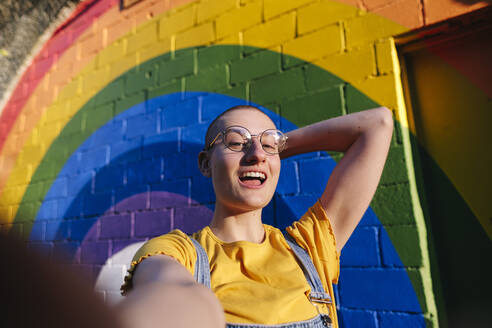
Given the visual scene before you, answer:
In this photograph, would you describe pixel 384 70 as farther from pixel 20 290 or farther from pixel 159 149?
pixel 20 290

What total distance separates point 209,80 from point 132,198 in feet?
2.60

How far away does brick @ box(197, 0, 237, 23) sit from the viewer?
1.74 m

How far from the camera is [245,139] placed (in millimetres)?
999

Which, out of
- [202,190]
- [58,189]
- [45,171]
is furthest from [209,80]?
[45,171]

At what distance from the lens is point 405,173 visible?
1217 mm

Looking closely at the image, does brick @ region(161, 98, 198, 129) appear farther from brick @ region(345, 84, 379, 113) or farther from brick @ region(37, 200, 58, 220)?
brick @ region(37, 200, 58, 220)

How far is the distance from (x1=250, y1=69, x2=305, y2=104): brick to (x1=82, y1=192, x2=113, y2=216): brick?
107 centimetres

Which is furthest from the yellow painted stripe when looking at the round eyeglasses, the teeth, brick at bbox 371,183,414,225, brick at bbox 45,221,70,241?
the teeth

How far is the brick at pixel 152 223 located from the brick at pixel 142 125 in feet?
1.50

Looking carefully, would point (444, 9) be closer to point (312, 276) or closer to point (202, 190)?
point (312, 276)

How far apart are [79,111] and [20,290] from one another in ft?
7.50

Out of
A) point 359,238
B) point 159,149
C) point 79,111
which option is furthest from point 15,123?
point 359,238

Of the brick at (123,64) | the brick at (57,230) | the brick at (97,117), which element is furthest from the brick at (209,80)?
the brick at (57,230)

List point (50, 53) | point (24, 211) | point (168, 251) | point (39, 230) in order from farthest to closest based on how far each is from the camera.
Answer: point (50, 53) → point (24, 211) → point (39, 230) → point (168, 251)
